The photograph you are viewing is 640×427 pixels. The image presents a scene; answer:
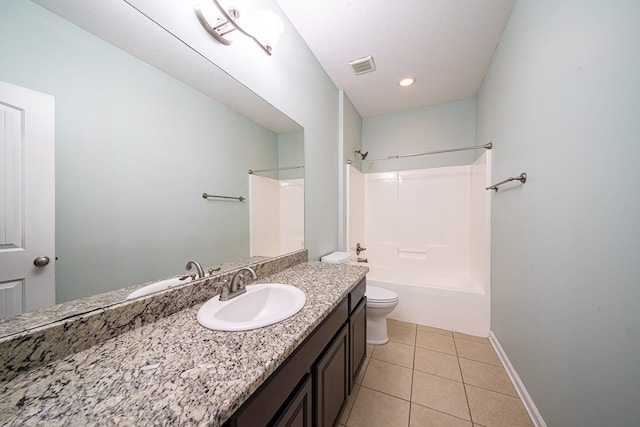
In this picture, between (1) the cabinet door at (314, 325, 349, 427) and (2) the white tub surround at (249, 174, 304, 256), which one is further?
(2) the white tub surround at (249, 174, 304, 256)

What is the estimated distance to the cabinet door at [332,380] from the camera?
85 centimetres

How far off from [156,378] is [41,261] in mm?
428

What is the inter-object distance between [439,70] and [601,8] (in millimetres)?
1423

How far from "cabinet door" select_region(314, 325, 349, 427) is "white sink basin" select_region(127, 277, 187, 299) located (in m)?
0.63

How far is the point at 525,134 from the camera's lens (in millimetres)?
1276

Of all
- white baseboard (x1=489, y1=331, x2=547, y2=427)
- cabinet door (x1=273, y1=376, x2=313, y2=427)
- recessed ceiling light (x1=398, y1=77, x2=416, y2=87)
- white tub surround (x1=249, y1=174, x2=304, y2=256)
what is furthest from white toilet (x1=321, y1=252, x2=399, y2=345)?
recessed ceiling light (x1=398, y1=77, x2=416, y2=87)

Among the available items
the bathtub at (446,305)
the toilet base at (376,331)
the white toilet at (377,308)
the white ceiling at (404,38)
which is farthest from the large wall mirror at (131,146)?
the bathtub at (446,305)

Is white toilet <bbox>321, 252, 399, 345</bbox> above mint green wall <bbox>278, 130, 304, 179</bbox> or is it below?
below

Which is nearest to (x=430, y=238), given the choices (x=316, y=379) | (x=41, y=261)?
(x=316, y=379)

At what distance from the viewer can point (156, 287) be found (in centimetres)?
79

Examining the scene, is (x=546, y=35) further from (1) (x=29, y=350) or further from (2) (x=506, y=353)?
(1) (x=29, y=350)

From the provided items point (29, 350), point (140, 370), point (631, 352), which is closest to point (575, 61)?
point (631, 352)

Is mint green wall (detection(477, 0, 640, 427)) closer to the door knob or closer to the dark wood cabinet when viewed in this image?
the dark wood cabinet

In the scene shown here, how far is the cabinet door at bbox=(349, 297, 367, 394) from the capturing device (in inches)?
47.9
